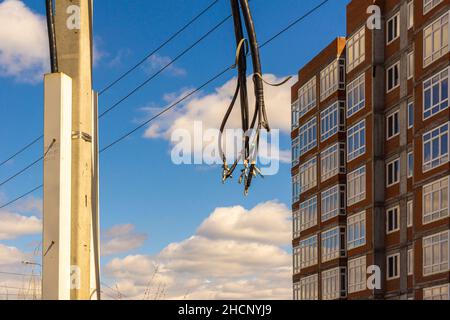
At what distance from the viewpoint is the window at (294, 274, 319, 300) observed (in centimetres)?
6938

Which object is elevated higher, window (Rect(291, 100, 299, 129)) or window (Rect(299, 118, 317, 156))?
window (Rect(291, 100, 299, 129))

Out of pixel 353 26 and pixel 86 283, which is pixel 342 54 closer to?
pixel 353 26

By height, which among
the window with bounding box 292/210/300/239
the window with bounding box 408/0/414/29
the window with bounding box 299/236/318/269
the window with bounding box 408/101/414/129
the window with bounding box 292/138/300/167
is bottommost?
the window with bounding box 299/236/318/269

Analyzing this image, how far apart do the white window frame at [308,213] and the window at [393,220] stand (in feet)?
45.3

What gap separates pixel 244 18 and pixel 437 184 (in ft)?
131

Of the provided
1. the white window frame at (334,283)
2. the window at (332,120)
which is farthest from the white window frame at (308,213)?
the window at (332,120)

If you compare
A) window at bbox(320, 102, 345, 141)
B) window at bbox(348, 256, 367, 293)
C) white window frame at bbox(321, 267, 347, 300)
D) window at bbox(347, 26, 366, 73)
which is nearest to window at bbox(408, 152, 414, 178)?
window at bbox(348, 256, 367, 293)

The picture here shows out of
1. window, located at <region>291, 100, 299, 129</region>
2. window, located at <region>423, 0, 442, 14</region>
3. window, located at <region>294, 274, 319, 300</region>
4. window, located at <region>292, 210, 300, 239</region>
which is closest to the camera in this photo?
window, located at <region>423, 0, 442, 14</region>

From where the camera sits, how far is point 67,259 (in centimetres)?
1037

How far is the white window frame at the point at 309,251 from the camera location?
70312mm

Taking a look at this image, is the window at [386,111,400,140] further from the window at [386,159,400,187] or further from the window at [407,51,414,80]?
the window at [407,51,414,80]

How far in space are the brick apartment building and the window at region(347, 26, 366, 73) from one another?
0.07 metres

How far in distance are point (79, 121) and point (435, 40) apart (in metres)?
40.0
